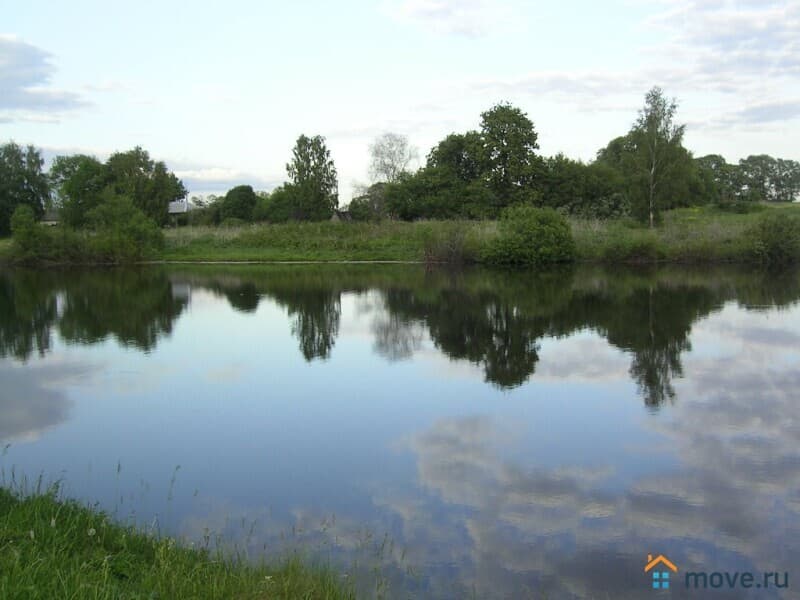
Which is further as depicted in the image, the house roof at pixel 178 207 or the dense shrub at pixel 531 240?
the house roof at pixel 178 207

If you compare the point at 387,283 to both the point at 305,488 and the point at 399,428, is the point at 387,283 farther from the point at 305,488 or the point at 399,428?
the point at 305,488

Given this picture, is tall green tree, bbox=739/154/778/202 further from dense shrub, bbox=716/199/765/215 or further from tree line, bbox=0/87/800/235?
dense shrub, bbox=716/199/765/215

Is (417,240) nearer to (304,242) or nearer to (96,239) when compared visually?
(304,242)

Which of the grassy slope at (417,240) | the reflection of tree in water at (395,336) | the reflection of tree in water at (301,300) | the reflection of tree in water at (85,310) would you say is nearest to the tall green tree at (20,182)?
the grassy slope at (417,240)

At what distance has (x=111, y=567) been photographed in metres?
5.16

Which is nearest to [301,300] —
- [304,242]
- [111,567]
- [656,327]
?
[656,327]

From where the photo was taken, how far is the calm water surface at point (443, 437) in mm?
6535

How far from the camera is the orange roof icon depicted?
20.1 feet

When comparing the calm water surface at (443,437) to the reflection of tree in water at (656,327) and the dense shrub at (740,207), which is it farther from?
the dense shrub at (740,207)

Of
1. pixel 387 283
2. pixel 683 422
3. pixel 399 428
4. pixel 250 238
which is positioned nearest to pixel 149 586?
pixel 399 428

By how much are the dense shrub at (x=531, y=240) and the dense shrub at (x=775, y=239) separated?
10827 millimetres

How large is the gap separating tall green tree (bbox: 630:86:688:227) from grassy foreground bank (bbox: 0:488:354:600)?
45.0m

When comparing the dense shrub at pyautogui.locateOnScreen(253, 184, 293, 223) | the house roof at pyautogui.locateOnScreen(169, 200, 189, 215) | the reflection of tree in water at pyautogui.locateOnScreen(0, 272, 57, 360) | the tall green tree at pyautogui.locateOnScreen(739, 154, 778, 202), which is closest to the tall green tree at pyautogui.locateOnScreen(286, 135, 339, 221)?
the dense shrub at pyautogui.locateOnScreen(253, 184, 293, 223)

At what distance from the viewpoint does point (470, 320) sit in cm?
2094
